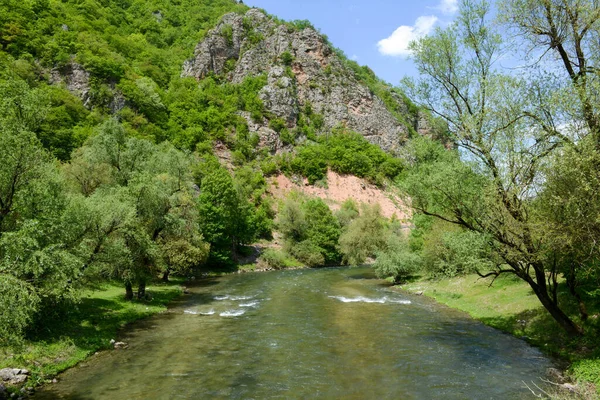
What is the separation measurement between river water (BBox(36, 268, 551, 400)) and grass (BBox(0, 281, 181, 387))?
0.81 m

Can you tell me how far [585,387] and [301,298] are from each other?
84.9ft

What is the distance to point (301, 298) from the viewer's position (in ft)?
122

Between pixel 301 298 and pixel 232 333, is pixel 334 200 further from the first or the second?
pixel 232 333

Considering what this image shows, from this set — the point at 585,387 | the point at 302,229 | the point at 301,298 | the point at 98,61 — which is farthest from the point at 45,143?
the point at 585,387

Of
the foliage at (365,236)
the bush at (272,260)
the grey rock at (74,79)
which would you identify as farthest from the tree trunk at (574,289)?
the grey rock at (74,79)

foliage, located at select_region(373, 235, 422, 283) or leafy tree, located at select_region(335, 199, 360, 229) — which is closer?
foliage, located at select_region(373, 235, 422, 283)

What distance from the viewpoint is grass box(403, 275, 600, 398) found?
1564 centimetres

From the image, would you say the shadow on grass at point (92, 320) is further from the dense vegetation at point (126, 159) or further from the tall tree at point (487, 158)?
the tall tree at point (487, 158)

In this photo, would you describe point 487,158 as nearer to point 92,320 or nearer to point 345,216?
point 92,320

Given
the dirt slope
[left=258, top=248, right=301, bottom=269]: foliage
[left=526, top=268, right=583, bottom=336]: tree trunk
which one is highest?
the dirt slope

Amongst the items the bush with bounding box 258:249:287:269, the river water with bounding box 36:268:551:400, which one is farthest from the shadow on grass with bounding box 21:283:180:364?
the bush with bounding box 258:249:287:269

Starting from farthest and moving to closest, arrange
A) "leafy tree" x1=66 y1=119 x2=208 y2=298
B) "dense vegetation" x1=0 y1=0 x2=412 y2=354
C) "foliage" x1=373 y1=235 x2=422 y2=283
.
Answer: "foliage" x1=373 y1=235 x2=422 y2=283 < "leafy tree" x1=66 y1=119 x2=208 y2=298 < "dense vegetation" x1=0 y1=0 x2=412 y2=354

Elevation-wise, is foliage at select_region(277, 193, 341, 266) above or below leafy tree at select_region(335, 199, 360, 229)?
below

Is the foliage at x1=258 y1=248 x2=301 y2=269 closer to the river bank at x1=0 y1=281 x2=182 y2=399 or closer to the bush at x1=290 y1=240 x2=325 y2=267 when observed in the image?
the bush at x1=290 y1=240 x2=325 y2=267
